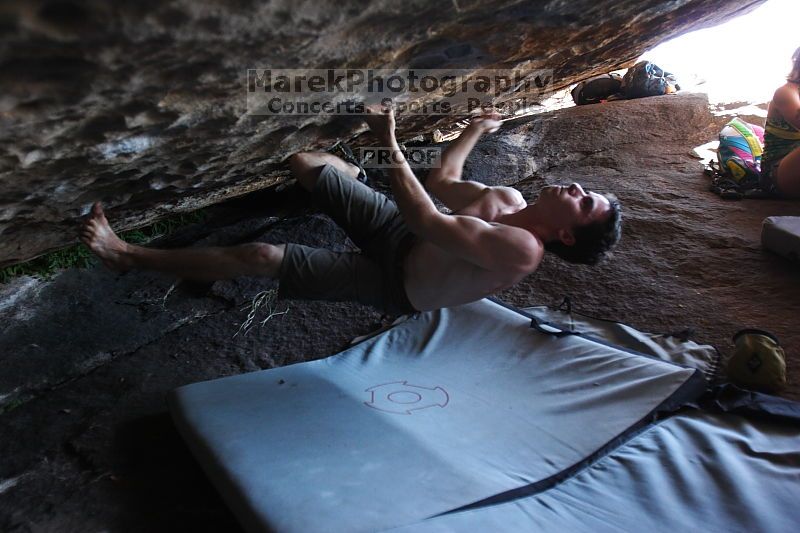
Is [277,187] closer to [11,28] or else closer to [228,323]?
[228,323]

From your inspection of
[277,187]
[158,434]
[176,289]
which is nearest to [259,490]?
[158,434]

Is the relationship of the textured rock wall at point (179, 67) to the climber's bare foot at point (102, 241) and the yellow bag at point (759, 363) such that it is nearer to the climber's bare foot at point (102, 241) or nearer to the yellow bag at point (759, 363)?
the climber's bare foot at point (102, 241)

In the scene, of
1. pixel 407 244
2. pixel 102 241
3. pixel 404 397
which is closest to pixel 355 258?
pixel 407 244

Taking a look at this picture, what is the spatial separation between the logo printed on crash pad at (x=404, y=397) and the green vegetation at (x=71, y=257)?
1536 millimetres

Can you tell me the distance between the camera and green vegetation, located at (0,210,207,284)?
8.76 feet

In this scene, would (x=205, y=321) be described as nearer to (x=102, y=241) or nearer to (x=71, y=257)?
(x=71, y=257)

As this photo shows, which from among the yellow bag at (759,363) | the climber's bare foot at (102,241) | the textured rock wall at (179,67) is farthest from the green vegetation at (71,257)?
the yellow bag at (759,363)

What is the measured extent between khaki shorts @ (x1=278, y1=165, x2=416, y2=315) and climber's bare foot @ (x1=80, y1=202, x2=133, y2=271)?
54cm

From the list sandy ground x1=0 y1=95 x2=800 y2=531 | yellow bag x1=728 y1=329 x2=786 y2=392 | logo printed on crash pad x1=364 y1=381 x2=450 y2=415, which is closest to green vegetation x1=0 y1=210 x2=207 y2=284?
sandy ground x1=0 y1=95 x2=800 y2=531

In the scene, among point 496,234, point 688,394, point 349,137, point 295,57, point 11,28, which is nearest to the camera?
point 11,28

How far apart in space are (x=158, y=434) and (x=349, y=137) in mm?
1515

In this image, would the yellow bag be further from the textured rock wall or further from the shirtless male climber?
the textured rock wall

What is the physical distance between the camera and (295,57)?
1464 mm

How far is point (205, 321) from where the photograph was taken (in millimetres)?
3104
